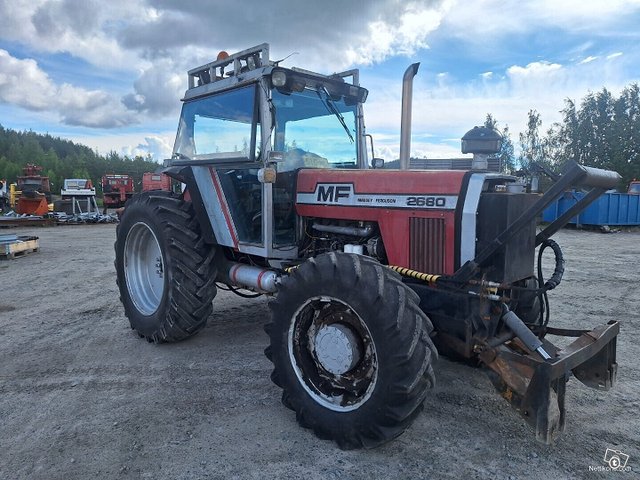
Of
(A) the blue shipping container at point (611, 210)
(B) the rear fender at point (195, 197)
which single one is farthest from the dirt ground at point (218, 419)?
(A) the blue shipping container at point (611, 210)

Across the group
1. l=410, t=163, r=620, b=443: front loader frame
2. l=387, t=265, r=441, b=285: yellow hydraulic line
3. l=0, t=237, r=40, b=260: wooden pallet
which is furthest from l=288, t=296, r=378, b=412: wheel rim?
l=0, t=237, r=40, b=260: wooden pallet

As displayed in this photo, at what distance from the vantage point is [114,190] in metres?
27.3

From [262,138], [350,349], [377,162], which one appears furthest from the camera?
[377,162]

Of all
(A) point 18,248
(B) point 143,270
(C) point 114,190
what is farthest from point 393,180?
(C) point 114,190

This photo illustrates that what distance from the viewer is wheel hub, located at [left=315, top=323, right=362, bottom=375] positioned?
3.02 metres

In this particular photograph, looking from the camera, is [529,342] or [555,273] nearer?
[529,342]

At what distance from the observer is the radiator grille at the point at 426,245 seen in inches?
134

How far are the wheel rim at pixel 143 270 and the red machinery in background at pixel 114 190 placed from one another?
23.4m

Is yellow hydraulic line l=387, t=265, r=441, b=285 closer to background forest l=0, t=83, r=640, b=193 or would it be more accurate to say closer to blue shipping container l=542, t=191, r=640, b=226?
blue shipping container l=542, t=191, r=640, b=226

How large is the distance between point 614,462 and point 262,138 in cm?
340

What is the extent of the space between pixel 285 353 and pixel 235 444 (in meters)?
0.65

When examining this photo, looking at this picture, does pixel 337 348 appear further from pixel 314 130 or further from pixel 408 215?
pixel 314 130

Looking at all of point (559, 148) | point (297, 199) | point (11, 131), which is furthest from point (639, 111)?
point (11, 131)

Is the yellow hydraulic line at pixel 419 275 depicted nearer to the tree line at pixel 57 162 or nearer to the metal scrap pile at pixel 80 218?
the metal scrap pile at pixel 80 218
